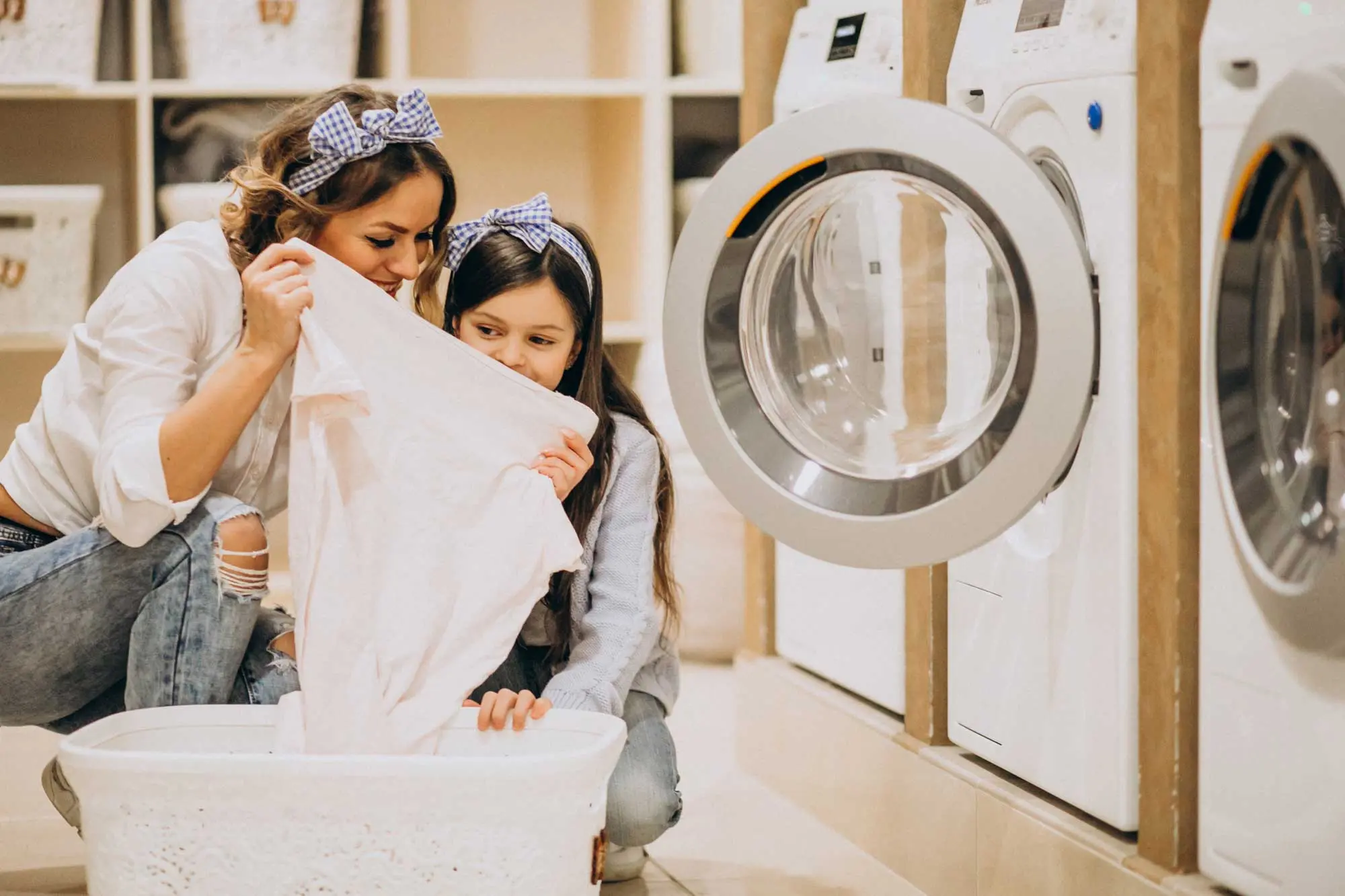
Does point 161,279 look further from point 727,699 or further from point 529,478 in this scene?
point 727,699

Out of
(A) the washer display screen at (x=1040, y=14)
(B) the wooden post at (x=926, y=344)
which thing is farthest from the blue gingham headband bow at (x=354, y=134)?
(A) the washer display screen at (x=1040, y=14)

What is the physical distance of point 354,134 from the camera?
1447mm

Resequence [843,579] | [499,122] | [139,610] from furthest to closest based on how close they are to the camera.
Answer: [499,122]
[843,579]
[139,610]

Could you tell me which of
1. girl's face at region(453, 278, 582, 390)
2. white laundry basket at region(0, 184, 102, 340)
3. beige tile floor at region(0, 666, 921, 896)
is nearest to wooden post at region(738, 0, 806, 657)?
beige tile floor at region(0, 666, 921, 896)

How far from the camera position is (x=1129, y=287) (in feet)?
4.42

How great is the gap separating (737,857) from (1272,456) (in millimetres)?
827

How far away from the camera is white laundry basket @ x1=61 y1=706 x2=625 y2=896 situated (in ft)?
3.97

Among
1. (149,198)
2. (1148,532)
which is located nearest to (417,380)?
(1148,532)

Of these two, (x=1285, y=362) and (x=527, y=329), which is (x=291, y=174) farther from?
(x=1285, y=362)

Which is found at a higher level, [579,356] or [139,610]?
[579,356]

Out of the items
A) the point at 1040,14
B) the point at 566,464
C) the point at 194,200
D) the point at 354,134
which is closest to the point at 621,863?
the point at 566,464

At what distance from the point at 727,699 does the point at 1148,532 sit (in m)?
1.31

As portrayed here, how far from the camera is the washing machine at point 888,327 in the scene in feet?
4.26

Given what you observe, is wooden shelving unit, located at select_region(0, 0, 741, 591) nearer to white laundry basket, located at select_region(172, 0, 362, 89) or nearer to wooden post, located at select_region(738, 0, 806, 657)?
white laundry basket, located at select_region(172, 0, 362, 89)
